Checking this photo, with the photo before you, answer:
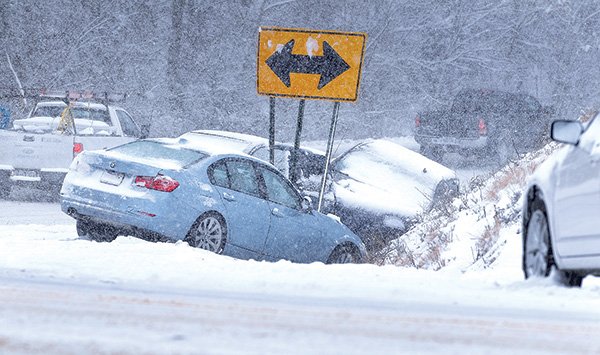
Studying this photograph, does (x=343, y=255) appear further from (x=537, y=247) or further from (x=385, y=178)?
(x=537, y=247)

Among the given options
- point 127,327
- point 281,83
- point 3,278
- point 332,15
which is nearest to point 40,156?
point 281,83

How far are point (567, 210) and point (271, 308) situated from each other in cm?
223

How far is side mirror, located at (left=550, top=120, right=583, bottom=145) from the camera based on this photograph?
7855 millimetres

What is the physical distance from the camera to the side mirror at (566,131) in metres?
7.86

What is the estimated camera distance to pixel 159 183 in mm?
12734

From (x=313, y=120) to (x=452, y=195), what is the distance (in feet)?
80.3

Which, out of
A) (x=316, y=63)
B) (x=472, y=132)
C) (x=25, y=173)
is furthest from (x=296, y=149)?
(x=472, y=132)

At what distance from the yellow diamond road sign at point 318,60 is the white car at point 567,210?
289 inches

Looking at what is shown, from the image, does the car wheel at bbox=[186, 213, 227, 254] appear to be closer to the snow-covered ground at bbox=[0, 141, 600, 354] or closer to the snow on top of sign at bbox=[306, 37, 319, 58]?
the snow-covered ground at bbox=[0, 141, 600, 354]

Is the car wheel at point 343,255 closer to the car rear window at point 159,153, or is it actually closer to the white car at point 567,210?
the car rear window at point 159,153

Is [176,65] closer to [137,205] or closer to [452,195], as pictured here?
[452,195]

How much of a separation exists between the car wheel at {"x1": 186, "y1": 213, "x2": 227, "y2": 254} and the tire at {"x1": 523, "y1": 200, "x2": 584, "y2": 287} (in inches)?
197

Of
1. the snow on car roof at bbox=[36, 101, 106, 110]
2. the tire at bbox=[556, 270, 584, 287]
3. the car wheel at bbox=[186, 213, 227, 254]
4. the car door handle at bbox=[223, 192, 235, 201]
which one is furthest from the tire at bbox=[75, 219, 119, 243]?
the snow on car roof at bbox=[36, 101, 106, 110]

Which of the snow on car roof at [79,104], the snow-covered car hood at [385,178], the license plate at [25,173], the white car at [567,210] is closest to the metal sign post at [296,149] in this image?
the snow-covered car hood at [385,178]
